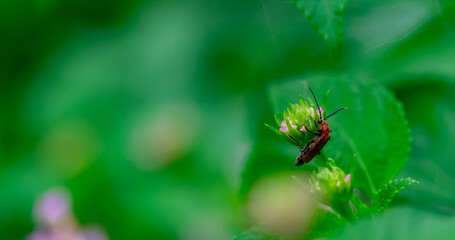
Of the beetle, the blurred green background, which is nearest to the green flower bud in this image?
the beetle

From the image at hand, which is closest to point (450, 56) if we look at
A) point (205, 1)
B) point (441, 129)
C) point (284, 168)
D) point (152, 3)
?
point (441, 129)

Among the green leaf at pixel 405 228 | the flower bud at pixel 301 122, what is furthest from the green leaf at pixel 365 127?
the green leaf at pixel 405 228

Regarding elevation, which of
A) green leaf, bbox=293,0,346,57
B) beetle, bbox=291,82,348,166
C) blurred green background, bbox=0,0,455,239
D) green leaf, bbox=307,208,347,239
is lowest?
blurred green background, bbox=0,0,455,239

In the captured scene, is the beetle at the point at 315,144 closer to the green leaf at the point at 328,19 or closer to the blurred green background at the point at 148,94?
the green leaf at the point at 328,19

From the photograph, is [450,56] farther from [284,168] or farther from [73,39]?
[73,39]

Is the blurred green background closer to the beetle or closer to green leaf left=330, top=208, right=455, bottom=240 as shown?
the beetle

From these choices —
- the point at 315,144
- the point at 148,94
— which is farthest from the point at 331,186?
the point at 148,94

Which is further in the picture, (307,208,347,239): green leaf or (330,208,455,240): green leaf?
(307,208,347,239): green leaf
